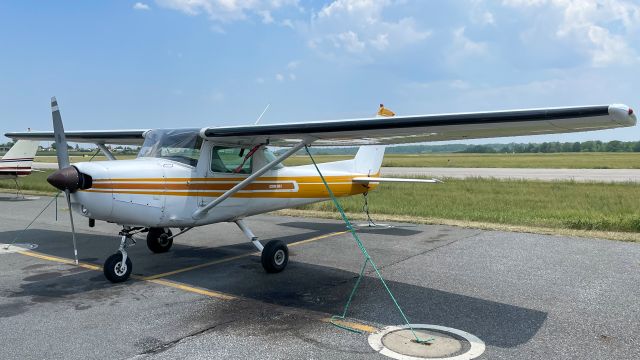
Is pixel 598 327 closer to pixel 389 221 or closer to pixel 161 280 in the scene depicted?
pixel 161 280

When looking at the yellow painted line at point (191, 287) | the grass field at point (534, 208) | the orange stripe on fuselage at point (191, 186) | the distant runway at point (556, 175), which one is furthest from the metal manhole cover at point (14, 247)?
the distant runway at point (556, 175)

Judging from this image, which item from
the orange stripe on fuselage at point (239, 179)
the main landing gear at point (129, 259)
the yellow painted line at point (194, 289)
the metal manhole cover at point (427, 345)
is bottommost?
the metal manhole cover at point (427, 345)

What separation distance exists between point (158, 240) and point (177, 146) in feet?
7.88

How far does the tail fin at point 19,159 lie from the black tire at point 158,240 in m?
15.0

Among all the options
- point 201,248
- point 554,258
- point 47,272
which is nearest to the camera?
point 47,272

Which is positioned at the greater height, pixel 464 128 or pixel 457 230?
pixel 464 128

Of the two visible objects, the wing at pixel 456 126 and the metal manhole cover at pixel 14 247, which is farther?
the metal manhole cover at pixel 14 247

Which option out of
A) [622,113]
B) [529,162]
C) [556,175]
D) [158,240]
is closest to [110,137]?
[158,240]

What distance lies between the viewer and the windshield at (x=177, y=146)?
7273 millimetres

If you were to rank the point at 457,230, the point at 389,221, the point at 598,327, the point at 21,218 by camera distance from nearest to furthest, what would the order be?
1. the point at 598,327
2. the point at 457,230
3. the point at 389,221
4. the point at 21,218

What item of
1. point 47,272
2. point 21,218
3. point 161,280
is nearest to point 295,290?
point 161,280

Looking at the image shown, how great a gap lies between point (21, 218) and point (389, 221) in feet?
35.5

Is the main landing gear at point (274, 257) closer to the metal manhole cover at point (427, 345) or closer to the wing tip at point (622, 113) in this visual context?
the metal manhole cover at point (427, 345)

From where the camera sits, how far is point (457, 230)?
1099cm
